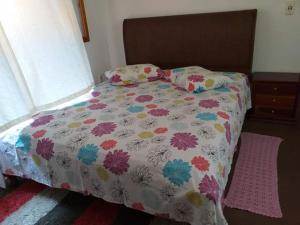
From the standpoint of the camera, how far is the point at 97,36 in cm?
316

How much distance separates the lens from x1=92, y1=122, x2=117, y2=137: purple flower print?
1642 mm

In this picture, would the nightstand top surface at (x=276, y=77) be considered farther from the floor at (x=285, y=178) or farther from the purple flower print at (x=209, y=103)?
the purple flower print at (x=209, y=103)

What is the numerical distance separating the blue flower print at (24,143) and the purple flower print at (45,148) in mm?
92

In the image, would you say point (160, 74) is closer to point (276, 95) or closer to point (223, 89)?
point (223, 89)

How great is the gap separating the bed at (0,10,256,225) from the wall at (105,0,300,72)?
5.9 inches

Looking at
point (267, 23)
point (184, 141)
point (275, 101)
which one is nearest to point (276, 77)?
point (275, 101)

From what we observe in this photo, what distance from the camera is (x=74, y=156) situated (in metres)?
1.54

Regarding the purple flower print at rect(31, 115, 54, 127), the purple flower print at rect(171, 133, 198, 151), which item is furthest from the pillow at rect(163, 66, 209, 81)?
the purple flower print at rect(31, 115, 54, 127)

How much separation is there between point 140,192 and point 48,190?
958 mm

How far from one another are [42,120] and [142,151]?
96 centimetres

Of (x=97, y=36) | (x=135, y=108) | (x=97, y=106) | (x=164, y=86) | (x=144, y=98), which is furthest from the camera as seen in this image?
(x=97, y=36)

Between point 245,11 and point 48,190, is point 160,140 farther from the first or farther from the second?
point 245,11

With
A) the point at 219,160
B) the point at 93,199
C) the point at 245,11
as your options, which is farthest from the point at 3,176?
the point at 245,11

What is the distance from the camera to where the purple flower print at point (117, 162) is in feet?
4.54
